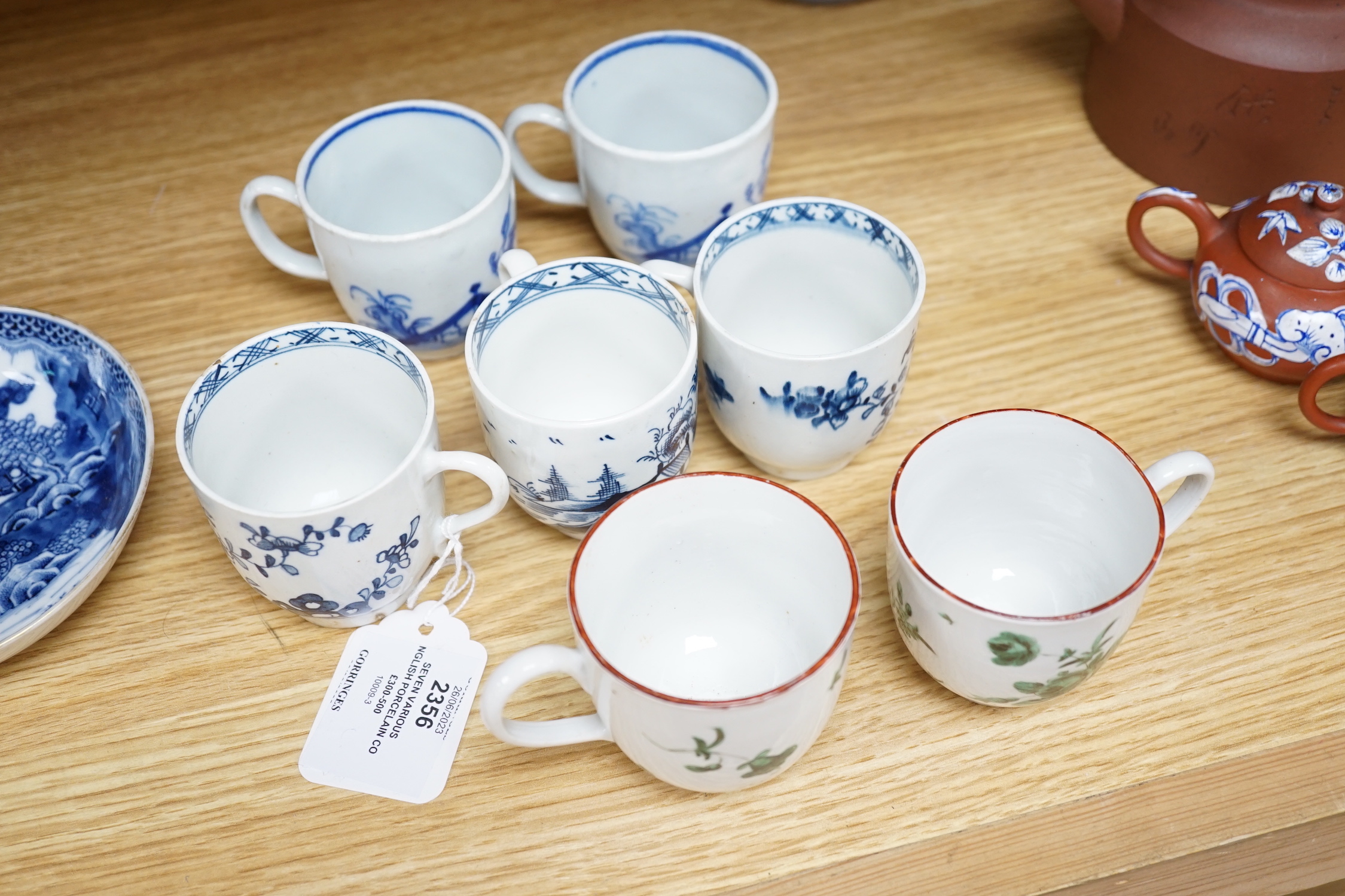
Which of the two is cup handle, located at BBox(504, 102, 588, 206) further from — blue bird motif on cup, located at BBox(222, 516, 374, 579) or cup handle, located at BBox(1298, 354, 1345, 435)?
cup handle, located at BBox(1298, 354, 1345, 435)

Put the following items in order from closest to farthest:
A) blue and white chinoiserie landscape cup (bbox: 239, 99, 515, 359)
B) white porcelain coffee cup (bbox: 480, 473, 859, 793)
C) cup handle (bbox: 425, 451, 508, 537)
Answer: white porcelain coffee cup (bbox: 480, 473, 859, 793) → cup handle (bbox: 425, 451, 508, 537) → blue and white chinoiserie landscape cup (bbox: 239, 99, 515, 359)

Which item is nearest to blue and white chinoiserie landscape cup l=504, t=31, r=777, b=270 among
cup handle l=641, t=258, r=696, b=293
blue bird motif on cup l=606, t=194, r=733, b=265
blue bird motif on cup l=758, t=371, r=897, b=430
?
blue bird motif on cup l=606, t=194, r=733, b=265

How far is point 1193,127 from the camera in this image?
0.89 m

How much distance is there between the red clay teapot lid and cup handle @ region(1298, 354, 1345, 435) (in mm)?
56

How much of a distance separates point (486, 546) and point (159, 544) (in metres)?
0.23

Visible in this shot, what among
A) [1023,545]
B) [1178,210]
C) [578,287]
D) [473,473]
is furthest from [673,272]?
[1178,210]

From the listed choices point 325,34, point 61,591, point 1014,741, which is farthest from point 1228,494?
point 325,34

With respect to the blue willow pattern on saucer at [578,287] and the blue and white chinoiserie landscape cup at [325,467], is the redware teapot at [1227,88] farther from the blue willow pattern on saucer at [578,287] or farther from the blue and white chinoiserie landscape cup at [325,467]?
the blue and white chinoiserie landscape cup at [325,467]

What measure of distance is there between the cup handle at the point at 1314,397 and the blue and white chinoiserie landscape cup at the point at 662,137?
1.38ft

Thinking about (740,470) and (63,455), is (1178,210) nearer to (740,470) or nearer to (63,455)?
(740,470)

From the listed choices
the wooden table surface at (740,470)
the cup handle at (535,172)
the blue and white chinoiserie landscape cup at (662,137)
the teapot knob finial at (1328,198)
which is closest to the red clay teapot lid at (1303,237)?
the teapot knob finial at (1328,198)

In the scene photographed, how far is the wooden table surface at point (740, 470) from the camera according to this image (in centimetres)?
63

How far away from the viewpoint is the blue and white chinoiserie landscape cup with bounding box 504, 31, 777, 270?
33.1 inches

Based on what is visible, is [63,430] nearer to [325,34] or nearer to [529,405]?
[529,405]
